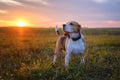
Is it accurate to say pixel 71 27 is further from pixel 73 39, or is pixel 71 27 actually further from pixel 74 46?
pixel 74 46

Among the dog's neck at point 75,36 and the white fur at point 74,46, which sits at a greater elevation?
the dog's neck at point 75,36

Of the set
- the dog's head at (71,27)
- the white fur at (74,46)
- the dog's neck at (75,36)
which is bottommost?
the white fur at (74,46)

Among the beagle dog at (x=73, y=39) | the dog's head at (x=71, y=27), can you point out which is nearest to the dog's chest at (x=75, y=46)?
the beagle dog at (x=73, y=39)

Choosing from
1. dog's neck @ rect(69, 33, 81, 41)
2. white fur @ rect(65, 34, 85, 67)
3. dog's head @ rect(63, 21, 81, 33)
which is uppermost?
dog's head @ rect(63, 21, 81, 33)

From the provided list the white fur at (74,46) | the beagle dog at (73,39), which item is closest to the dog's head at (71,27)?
the beagle dog at (73,39)

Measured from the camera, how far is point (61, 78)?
311 inches

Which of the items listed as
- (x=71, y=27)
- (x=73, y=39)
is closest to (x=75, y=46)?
(x=73, y=39)

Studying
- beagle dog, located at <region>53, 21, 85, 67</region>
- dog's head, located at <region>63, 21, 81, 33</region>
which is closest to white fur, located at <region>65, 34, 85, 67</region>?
beagle dog, located at <region>53, 21, 85, 67</region>

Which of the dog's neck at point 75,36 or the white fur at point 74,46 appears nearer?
the dog's neck at point 75,36

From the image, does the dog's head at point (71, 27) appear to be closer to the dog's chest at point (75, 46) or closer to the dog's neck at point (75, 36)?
the dog's neck at point (75, 36)

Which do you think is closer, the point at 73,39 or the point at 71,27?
the point at 71,27

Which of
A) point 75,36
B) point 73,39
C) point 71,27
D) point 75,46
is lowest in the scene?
point 75,46

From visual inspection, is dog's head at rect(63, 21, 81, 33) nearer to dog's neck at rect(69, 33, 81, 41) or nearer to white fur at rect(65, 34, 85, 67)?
dog's neck at rect(69, 33, 81, 41)

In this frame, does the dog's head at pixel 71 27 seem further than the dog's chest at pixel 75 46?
No
